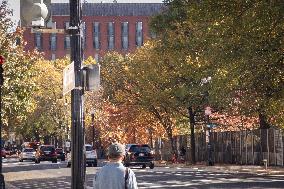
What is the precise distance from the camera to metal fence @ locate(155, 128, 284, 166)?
155 feet

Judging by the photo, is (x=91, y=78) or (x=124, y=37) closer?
(x=91, y=78)

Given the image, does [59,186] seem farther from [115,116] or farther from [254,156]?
[115,116]

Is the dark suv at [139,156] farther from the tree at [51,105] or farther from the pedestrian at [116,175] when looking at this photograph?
the tree at [51,105]

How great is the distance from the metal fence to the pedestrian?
120 ft

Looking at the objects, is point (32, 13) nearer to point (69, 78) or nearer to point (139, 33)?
point (69, 78)

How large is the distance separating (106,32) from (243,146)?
115 meters

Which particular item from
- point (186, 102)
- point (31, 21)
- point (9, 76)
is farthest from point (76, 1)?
point (186, 102)

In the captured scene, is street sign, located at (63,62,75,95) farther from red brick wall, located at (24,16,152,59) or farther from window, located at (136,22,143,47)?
window, located at (136,22,143,47)

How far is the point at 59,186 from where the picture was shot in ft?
102

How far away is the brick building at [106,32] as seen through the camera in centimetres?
16512

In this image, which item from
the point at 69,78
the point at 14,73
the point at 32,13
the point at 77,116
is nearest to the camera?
the point at 32,13

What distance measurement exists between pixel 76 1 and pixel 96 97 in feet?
289

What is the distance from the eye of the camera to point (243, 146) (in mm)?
52969

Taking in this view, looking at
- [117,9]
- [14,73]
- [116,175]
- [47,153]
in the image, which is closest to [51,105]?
[47,153]
